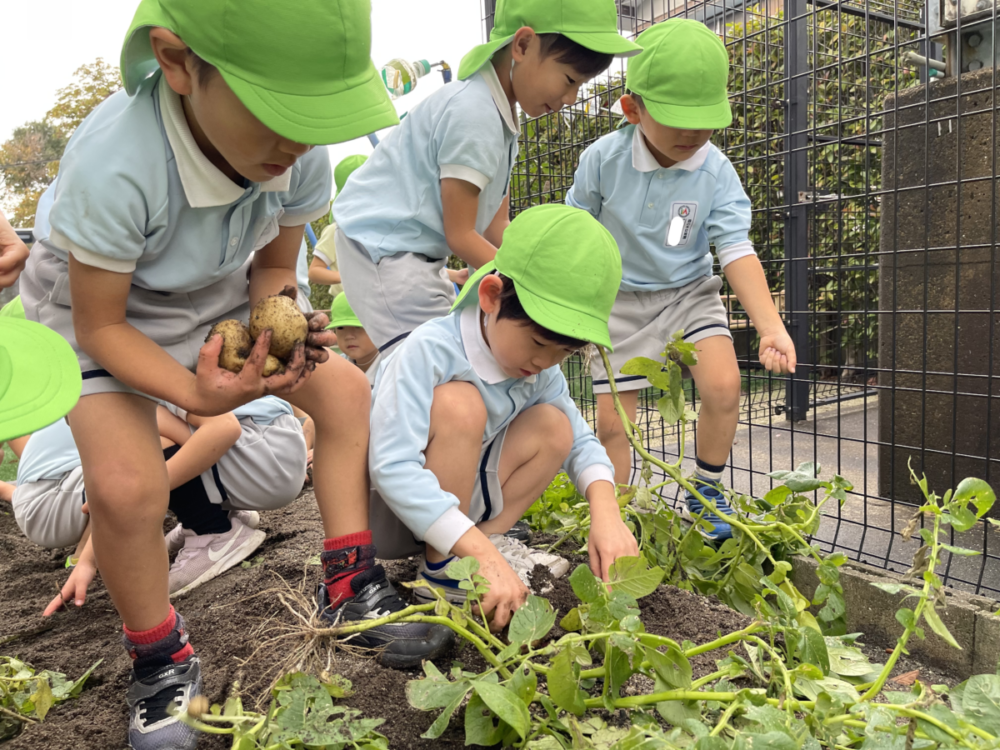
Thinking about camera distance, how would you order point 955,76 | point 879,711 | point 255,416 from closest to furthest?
point 879,711 → point 255,416 → point 955,76

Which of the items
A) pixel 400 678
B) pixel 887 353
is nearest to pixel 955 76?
pixel 887 353

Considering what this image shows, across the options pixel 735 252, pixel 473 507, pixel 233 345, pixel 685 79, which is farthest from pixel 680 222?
pixel 233 345

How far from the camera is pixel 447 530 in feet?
4.73

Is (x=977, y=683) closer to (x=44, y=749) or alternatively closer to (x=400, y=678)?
(x=400, y=678)

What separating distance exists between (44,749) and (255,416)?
1.10 meters

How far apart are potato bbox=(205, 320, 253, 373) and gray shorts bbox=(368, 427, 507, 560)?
597 millimetres

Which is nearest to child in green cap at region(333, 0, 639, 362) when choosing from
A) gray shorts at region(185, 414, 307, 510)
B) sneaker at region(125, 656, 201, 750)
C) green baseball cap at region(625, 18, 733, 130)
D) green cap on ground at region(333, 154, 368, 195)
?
green baseball cap at region(625, 18, 733, 130)

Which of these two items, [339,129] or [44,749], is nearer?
[339,129]

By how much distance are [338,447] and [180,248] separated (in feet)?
1.64

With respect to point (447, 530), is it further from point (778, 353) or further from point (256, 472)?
point (778, 353)

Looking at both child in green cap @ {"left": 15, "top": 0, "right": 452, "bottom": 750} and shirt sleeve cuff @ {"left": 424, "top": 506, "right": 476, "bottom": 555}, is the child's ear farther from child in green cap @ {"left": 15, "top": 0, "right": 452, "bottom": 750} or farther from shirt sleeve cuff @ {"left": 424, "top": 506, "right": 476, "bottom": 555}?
shirt sleeve cuff @ {"left": 424, "top": 506, "right": 476, "bottom": 555}

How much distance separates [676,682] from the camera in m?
→ 1.09

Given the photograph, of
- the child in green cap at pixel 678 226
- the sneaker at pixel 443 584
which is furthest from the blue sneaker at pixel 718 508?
the sneaker at pixel 443 584

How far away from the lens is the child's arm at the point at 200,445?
199cm
